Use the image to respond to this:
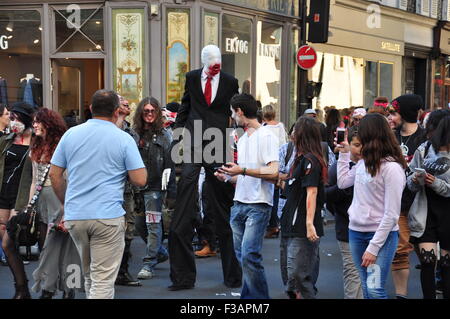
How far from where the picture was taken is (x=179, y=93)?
14.5 meters

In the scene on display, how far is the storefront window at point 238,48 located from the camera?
15922mm

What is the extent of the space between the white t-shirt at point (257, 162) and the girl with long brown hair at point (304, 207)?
0.63 feet

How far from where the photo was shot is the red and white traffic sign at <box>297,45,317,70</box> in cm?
1642

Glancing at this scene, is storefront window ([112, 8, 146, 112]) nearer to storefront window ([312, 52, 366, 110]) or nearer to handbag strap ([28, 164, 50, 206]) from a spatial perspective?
storefront window ([312, 52, 366, 110])

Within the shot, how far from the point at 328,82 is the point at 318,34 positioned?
133 inches

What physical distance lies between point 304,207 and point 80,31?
9264 millimetres

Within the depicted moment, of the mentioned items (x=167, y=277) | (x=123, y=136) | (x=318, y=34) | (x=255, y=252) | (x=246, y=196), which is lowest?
(x=167, y=277)

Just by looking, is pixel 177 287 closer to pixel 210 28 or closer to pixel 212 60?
pixel 212 60

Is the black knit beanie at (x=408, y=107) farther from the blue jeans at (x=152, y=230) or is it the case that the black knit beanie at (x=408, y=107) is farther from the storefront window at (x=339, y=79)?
the storefront window at (x=339, y=79)

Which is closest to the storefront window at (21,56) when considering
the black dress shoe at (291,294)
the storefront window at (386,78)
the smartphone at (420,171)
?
the black dress shoe at (291,294)

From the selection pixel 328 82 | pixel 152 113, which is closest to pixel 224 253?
pixel 152 113

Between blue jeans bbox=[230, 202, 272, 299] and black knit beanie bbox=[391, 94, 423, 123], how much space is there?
1803 millimetres

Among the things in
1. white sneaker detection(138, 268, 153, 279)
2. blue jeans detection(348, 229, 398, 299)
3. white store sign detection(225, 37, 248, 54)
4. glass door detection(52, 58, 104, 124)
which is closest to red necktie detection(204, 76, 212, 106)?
white sneaker detection(138, 268, 153, 279)
